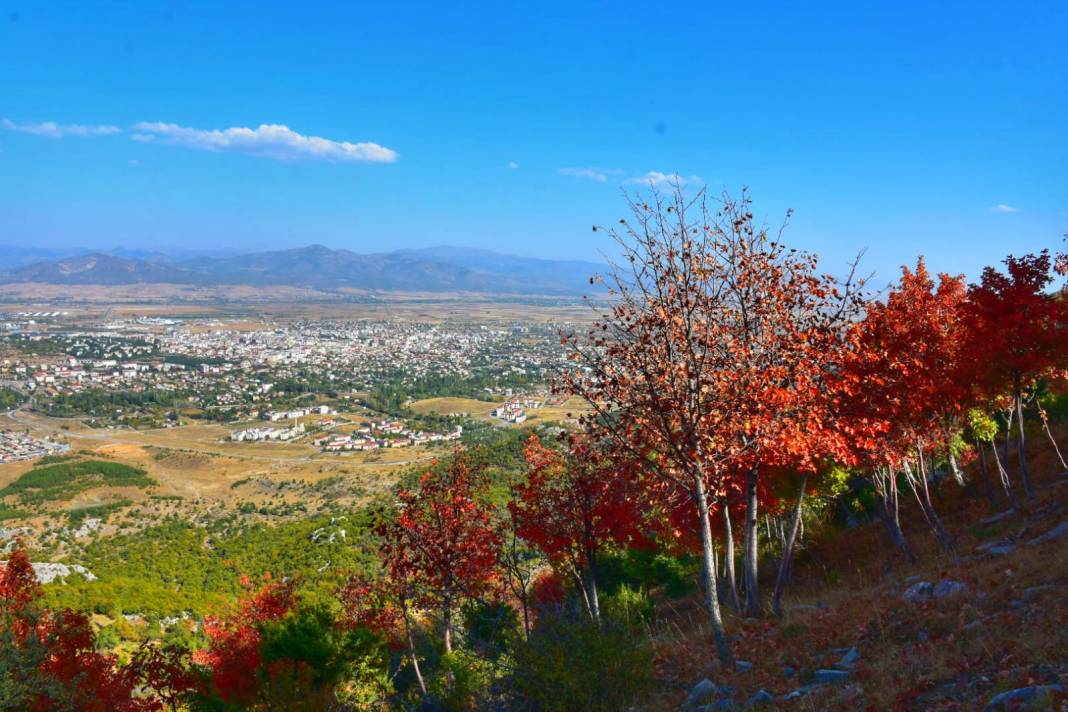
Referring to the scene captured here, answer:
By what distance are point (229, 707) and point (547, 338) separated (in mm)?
159631

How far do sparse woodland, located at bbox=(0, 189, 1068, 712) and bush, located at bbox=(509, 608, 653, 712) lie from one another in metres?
0.03

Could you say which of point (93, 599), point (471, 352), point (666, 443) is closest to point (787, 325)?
point (666, 443)

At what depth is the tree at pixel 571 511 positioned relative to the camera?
48.0 ft

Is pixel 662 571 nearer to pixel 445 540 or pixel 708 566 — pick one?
pixel 445 540

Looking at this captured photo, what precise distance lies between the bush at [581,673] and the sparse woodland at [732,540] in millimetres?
29

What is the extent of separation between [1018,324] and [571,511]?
979cm

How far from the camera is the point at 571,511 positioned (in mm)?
14805

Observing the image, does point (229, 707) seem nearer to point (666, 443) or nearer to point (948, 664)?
point (666, 443)

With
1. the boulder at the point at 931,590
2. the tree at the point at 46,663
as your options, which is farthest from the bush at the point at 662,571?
the tree at the point at 46,663

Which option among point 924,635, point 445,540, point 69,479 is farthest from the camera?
point 69,479

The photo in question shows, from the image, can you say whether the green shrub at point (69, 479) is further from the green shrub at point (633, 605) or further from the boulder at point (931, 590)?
the boulder at point (931, 590)

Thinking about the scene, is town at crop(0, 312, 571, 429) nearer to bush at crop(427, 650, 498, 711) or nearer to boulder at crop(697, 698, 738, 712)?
bush at crop(427, 650, 498, 711)

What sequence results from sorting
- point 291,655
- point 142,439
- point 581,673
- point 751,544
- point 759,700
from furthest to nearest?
point 142,439 < point 291,655 < point 751,544 < point 581,673 < point 759,700

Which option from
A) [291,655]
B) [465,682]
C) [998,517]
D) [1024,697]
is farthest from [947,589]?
[291,655]
